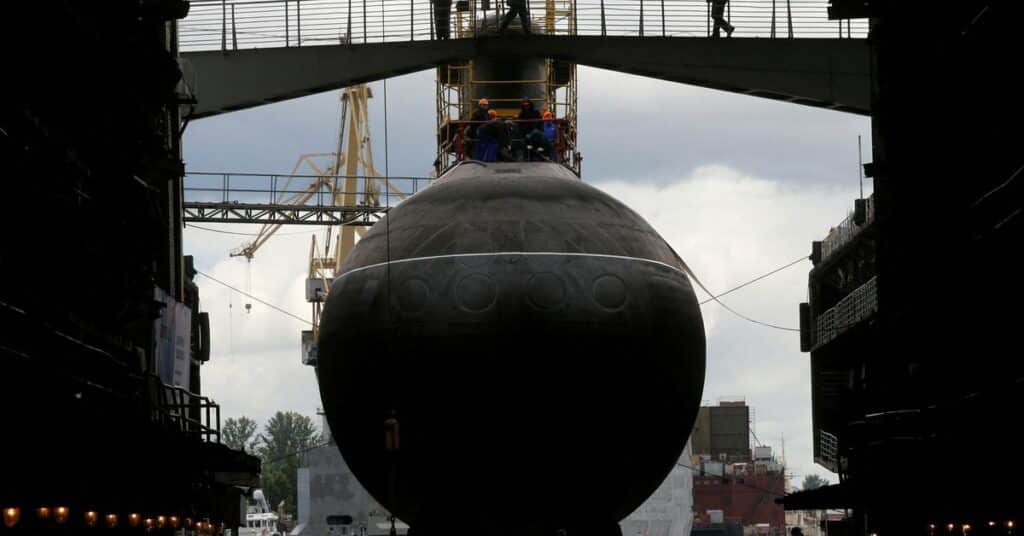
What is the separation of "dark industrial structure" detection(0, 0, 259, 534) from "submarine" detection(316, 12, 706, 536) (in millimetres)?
2783

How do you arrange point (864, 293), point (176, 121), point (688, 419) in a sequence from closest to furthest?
point (688, 419), point (176, 121), point (864, 293)

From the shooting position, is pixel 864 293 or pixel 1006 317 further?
pixel 864 293

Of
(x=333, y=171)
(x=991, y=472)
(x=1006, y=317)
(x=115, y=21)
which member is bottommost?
(x=991, y=472)

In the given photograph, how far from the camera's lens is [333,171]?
114 m

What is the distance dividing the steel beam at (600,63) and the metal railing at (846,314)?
6.28 meters

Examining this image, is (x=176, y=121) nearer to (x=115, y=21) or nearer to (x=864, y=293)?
(x=115, y=21)

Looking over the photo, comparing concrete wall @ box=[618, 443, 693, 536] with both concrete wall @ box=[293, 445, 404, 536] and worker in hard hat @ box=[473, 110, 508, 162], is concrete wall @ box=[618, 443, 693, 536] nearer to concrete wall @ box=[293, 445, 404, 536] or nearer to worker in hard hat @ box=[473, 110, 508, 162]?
concrete wall @ box=[293, 445, 404, 536]

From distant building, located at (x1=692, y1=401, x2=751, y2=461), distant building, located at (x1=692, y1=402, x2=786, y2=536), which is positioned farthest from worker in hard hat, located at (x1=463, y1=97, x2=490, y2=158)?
distant building, located at (x1=692, y1=401, x2=751, y2=461)

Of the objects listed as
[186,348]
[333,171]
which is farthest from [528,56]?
[333,171]

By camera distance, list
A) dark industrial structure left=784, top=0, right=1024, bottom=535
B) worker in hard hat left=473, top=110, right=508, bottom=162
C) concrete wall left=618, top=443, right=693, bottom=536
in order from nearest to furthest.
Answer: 1. dark industrial structure left=784, top=0, right=1024, bottom=535
2. worker in hard hat left=473, top=110, right=508, bottom=162
3. concrete wall left=618, top=443, right=693, bottom=536

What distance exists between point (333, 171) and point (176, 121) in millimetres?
71863

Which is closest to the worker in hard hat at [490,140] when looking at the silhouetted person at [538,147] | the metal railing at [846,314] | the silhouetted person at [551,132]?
the silhouetted person at [538,147]

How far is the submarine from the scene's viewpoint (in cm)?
3105

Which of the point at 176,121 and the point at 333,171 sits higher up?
the point at 333,171
